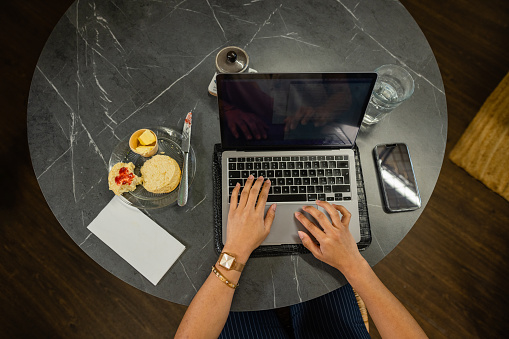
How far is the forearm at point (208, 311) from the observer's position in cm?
94

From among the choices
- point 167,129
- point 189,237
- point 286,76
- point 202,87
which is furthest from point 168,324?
point 286,76

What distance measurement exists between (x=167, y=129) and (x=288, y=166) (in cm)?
42

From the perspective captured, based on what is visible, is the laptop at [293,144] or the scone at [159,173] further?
the scone at [159,173]

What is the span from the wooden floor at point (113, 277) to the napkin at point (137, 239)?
32.3 inches

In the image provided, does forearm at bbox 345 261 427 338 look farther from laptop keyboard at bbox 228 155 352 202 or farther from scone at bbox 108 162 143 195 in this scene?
scone at bbox 108 162 143 195

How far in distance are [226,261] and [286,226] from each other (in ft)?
0.70

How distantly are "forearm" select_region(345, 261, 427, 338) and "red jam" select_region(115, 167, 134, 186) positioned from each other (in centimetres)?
72

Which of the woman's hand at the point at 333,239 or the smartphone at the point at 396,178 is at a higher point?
the smartphone at the point at 396,178

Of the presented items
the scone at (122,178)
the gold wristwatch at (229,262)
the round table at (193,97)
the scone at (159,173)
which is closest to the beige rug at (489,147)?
the round table at (193,97)

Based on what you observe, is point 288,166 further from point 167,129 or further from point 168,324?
point 168,324

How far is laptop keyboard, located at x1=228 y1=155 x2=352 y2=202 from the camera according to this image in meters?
1.04

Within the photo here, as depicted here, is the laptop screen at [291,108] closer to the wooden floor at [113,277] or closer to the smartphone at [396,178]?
the smartphone at [396,178]

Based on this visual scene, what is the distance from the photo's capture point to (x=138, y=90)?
116 cm

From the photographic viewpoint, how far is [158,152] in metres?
1.08
